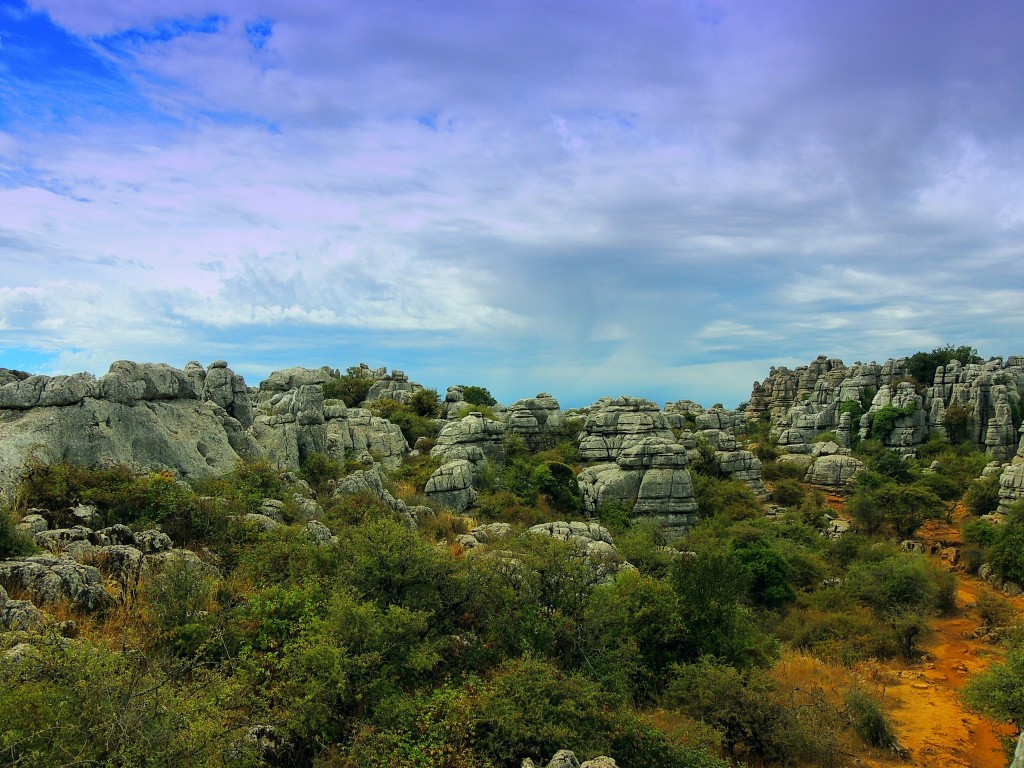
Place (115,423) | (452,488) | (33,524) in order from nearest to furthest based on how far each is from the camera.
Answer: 1. (33,524)
2. (115,423)
3. (452,488)

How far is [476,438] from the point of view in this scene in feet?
111

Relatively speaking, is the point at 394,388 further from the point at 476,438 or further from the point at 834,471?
the point at 834,471

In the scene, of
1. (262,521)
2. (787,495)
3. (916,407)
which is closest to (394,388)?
(787,495)

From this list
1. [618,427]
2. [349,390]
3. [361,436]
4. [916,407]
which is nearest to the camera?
[361,436]

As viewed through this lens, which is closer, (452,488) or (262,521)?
(262,521)

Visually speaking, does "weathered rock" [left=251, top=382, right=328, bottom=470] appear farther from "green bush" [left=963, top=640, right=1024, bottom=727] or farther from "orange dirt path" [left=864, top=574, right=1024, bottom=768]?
"green bush" [left=963, top=640, right=1024, bottom=727]

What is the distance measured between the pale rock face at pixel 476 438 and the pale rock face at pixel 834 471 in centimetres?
2371

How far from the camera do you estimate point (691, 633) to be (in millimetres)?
14727

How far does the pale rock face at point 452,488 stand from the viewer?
85.6ft

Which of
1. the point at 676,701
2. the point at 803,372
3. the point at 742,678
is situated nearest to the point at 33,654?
the point at 676,701

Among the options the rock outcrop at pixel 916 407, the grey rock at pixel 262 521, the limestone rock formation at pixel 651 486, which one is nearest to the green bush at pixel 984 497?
the rock outcrop at pixel 916 407

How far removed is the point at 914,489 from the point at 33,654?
133ft

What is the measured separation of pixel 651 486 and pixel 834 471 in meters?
21.2

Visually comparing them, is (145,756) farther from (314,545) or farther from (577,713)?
(314,545)
